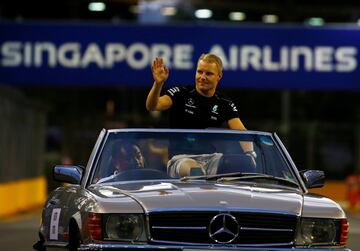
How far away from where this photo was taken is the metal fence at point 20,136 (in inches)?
1156

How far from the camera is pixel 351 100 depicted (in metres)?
62.6

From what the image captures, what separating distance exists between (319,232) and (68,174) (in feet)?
6.92

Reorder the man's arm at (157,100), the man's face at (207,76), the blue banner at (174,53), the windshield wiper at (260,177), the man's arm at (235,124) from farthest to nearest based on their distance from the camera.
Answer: the blue banner at (174,53) → the man's arm at (235,124) → the man's face at (207,76) → the man's arm at (157,100) → the windshield wiper at (260,177)

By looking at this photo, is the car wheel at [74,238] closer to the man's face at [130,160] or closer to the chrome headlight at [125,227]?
the chrome headlight at [125,227]

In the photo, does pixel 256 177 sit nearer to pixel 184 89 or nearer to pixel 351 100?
pixel 184 89

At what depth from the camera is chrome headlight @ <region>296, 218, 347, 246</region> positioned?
8.26m

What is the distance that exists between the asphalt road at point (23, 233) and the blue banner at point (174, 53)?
456 centimetres

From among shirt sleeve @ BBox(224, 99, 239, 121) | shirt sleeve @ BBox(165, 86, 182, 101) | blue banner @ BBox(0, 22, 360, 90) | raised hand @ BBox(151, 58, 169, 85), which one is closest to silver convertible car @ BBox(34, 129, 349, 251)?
raised hand @ BBox(151, 58, 169, 85)

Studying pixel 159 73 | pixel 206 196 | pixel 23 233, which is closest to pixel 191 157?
pixel 159 73

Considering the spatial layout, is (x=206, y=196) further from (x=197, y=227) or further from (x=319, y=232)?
(x=319, y=232)

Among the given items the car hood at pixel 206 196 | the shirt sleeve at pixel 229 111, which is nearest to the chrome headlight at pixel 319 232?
the car hood at pixel 206 196

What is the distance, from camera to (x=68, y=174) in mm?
9438

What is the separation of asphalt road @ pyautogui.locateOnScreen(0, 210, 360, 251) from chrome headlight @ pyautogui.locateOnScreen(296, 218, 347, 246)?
8.20 meters

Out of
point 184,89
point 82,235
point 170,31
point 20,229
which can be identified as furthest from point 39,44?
point 82,235
